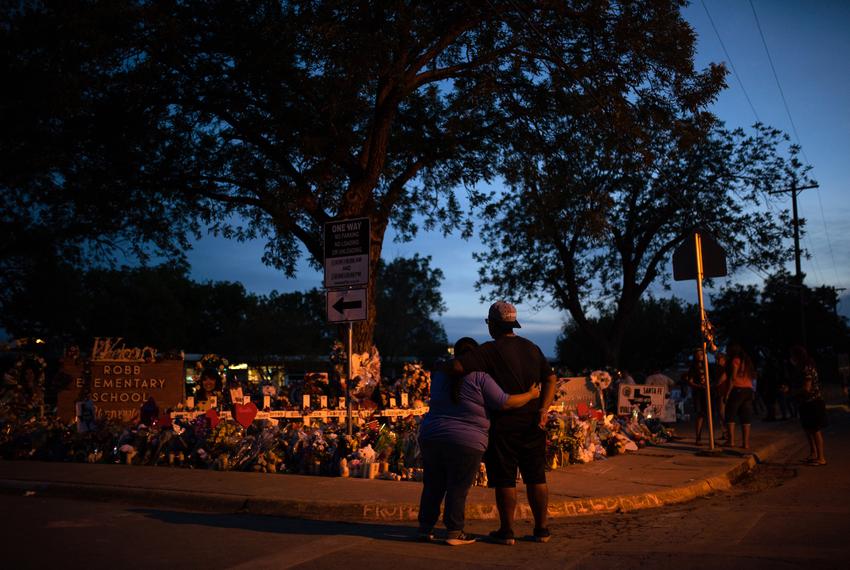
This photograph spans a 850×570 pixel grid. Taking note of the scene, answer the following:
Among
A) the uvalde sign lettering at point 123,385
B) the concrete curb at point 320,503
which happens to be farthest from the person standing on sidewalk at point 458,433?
Answer: the uvalde sign lettering at point 123,385

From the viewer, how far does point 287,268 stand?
20.3m

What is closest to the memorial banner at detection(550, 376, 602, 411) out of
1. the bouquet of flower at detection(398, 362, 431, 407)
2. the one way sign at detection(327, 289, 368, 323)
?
the bouquet of flower at detection(398, 362, 431, 407)

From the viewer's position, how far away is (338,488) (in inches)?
345

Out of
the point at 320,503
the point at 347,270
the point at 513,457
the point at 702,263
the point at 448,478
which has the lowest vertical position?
the point at 320,503

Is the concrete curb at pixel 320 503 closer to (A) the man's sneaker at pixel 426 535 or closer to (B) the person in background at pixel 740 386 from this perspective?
(A) the man's sneaker at pixel 426 535

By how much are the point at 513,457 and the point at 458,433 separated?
493mm

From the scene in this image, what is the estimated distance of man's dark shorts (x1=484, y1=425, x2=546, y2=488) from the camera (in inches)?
243

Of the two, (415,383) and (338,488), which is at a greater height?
(415,383)

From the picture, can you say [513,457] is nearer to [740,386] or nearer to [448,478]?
[448,478]

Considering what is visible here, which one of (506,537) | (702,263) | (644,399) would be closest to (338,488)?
(506,537)

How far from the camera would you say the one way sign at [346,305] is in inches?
396

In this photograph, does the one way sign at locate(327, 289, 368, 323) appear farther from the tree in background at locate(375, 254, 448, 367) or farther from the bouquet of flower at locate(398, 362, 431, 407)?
the tree in background at locate(375, 254, 448, 367)

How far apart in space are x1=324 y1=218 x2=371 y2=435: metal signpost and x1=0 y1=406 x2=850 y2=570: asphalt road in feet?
10.2

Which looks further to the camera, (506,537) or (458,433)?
(506,537)
